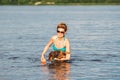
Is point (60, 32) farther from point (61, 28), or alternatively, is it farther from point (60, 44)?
point (60, 44)

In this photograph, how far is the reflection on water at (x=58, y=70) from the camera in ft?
79.4

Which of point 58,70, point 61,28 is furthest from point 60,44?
point 58,70

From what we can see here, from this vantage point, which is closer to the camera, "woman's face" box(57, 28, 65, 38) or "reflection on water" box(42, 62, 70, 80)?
"reflection on water" box(42, 62, 70, 80)

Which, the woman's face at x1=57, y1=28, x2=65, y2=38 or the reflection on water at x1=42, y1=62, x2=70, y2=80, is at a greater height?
the woman's face at x1=57, y1=28, x2=65, y2=38

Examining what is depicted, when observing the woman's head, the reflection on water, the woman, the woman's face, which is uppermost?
the woman's head

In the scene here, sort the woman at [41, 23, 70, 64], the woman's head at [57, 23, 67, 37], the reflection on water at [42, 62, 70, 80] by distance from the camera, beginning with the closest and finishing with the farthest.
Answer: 1. the reflection on water at [42, 62, 70, 80]
2. the woman's head at [57, 23, 67, 37]
3. the woman at [41, 23, 70, 64]

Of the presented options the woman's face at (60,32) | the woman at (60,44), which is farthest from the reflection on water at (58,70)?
the woman's face at (60,32)

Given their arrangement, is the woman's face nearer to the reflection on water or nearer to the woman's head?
the woman's head

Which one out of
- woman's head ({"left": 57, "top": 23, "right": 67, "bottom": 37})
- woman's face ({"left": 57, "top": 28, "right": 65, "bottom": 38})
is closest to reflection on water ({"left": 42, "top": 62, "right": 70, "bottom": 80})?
woman's face ({"left": 57, "top": 28, "right": 65, "bottom": 38})

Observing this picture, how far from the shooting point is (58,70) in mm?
26219

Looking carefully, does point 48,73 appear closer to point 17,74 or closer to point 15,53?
point 17,74

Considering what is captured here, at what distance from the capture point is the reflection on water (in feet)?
79.4

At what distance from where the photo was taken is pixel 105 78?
963 inches

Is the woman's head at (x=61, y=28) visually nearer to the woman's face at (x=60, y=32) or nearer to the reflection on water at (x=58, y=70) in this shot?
A: the woman's face at (x=60, y=32)
